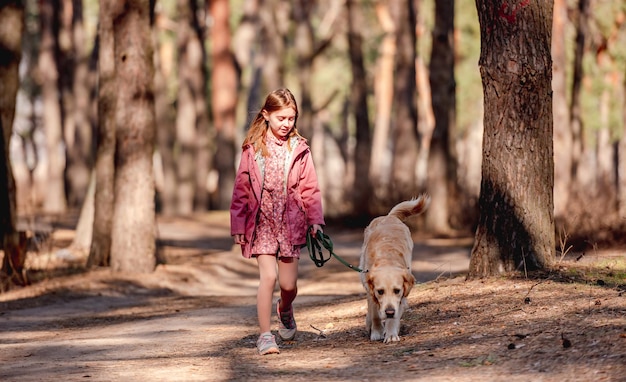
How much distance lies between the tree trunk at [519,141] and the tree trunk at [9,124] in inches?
252

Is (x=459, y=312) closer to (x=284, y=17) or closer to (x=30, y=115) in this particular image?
(x=284, y=17)

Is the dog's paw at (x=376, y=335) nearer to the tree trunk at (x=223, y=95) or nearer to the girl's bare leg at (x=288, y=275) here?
the girl's bare leg at (x=288, y=275)

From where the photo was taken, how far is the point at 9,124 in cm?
1514

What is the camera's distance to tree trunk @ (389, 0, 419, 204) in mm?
25750

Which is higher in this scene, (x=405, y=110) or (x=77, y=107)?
(x=77, y=107)

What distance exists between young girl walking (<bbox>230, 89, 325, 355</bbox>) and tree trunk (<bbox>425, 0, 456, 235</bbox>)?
1476 centimetres

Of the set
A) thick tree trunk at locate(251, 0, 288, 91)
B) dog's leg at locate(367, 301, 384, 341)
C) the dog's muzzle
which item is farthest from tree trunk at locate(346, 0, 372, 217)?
the dog's muzzle

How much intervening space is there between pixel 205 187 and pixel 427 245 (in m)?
15.5

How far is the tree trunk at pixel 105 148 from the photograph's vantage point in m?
15.8

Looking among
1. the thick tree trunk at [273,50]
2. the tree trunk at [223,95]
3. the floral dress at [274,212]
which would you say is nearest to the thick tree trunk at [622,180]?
the floral dress at [274,212]

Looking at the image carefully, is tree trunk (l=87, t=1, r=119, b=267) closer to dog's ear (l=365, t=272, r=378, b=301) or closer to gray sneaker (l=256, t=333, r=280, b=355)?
gray sneaker (l=256, t=333, r=280, b=355)

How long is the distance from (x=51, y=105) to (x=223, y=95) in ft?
17.5

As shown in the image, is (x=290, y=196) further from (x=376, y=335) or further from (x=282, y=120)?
(x=376, y=335)

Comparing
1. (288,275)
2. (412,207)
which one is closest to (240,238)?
(288,275)
